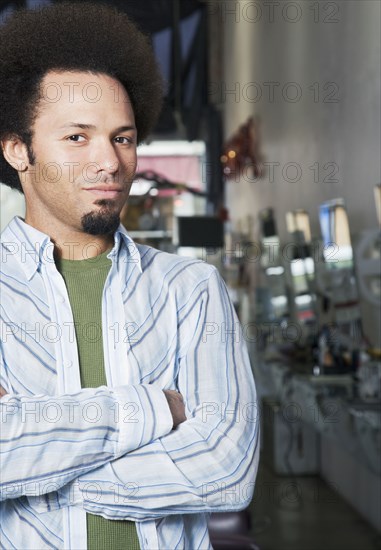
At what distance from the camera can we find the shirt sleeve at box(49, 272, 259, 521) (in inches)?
54.5

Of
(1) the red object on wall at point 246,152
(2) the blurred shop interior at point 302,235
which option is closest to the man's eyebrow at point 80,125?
(2) the blurred shop interior at point 302,235

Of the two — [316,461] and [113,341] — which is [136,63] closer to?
[113,341]

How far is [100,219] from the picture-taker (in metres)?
1.50

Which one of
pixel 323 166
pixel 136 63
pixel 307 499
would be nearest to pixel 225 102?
pixel 323 166

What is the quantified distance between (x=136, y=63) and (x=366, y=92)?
313 cm

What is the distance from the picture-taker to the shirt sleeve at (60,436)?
1.35 metres

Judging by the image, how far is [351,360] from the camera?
499 cm

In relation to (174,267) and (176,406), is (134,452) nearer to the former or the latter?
(176,406)

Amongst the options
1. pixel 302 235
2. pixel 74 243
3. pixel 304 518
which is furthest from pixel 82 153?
pixel 302 235

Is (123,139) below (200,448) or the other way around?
the other way around

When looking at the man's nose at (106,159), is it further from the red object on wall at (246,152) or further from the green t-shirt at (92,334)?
Answer: the red object on wall at (246,152)

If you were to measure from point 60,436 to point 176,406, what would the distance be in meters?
0.21

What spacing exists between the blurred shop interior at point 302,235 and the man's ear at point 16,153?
3.18 feet

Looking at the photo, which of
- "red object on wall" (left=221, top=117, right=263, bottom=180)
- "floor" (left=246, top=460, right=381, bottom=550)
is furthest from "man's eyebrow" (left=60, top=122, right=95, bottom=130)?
"red object on wall" (left=221, top=117, right=263, bottom=180)
